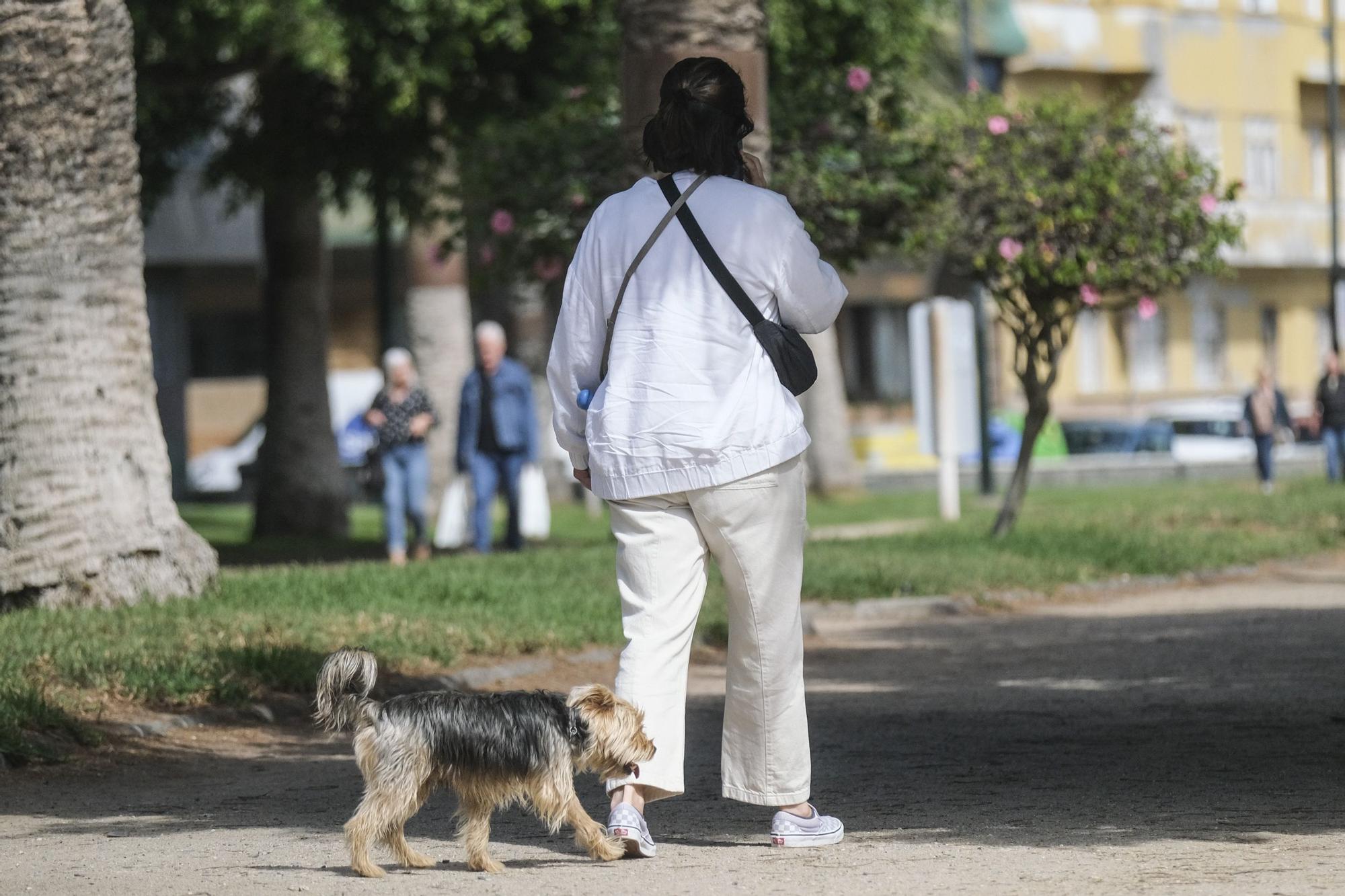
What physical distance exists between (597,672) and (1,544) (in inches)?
117

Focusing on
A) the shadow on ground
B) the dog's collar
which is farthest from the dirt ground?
the dog's collar

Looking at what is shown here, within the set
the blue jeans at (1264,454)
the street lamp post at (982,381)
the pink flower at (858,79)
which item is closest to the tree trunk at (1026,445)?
the pink flower at (858,79)

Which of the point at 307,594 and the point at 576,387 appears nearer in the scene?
the point at 576,387

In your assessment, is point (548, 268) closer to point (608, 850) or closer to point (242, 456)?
point (608, 850)

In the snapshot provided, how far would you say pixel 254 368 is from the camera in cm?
4375

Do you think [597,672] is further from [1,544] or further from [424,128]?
[424,128]

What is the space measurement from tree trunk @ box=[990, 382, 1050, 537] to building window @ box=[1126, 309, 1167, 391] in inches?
1102

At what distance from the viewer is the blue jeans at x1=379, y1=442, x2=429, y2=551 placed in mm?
16500

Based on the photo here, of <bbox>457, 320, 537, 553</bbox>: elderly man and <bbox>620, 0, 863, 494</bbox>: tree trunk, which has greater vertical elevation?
<bbox>620, 0, 863, 494</bbox>: tree trunk

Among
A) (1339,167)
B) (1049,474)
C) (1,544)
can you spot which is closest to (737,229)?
(1,544)

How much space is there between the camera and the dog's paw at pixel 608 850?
5.46 meters

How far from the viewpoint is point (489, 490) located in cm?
1644

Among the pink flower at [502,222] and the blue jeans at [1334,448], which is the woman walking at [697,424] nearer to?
the pink flower at [502,222]

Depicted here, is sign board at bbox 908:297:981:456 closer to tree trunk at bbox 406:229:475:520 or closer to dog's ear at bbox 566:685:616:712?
tree trunk at bbox 406:229:475:520
